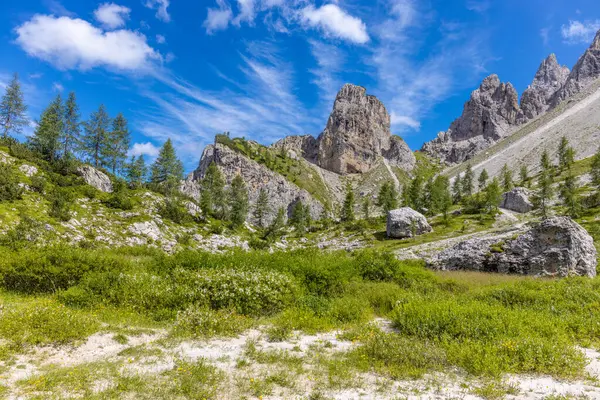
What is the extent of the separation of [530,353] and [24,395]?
11593 mm

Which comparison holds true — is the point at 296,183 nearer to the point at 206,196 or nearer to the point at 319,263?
the point at 206,196

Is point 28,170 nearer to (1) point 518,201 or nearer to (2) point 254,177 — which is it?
(1) point 518,201

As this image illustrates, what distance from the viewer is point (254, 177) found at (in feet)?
597

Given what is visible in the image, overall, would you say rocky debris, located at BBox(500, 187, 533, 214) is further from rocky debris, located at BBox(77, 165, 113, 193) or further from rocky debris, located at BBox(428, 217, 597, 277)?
rocky debris, located at BBox(77, 165, 113, 193)

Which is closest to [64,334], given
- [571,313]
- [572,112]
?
[571,313]

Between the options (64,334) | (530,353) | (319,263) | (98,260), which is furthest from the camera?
(319,263)

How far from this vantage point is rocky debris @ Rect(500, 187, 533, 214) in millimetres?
86188

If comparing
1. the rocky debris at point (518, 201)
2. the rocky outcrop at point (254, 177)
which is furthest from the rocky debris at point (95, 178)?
the rocky outcrop at point (254, 177)

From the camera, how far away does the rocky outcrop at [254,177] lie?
579 ft

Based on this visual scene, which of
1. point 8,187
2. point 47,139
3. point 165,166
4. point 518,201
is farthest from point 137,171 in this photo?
point 518,201

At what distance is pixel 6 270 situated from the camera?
12.4 meters

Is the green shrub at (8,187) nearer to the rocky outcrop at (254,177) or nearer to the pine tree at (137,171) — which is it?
the pine tree at (137,171)

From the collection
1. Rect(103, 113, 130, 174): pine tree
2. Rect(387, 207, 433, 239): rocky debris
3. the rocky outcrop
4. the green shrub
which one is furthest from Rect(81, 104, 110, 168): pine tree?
the rocky outcrop

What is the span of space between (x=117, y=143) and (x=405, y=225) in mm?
72605
